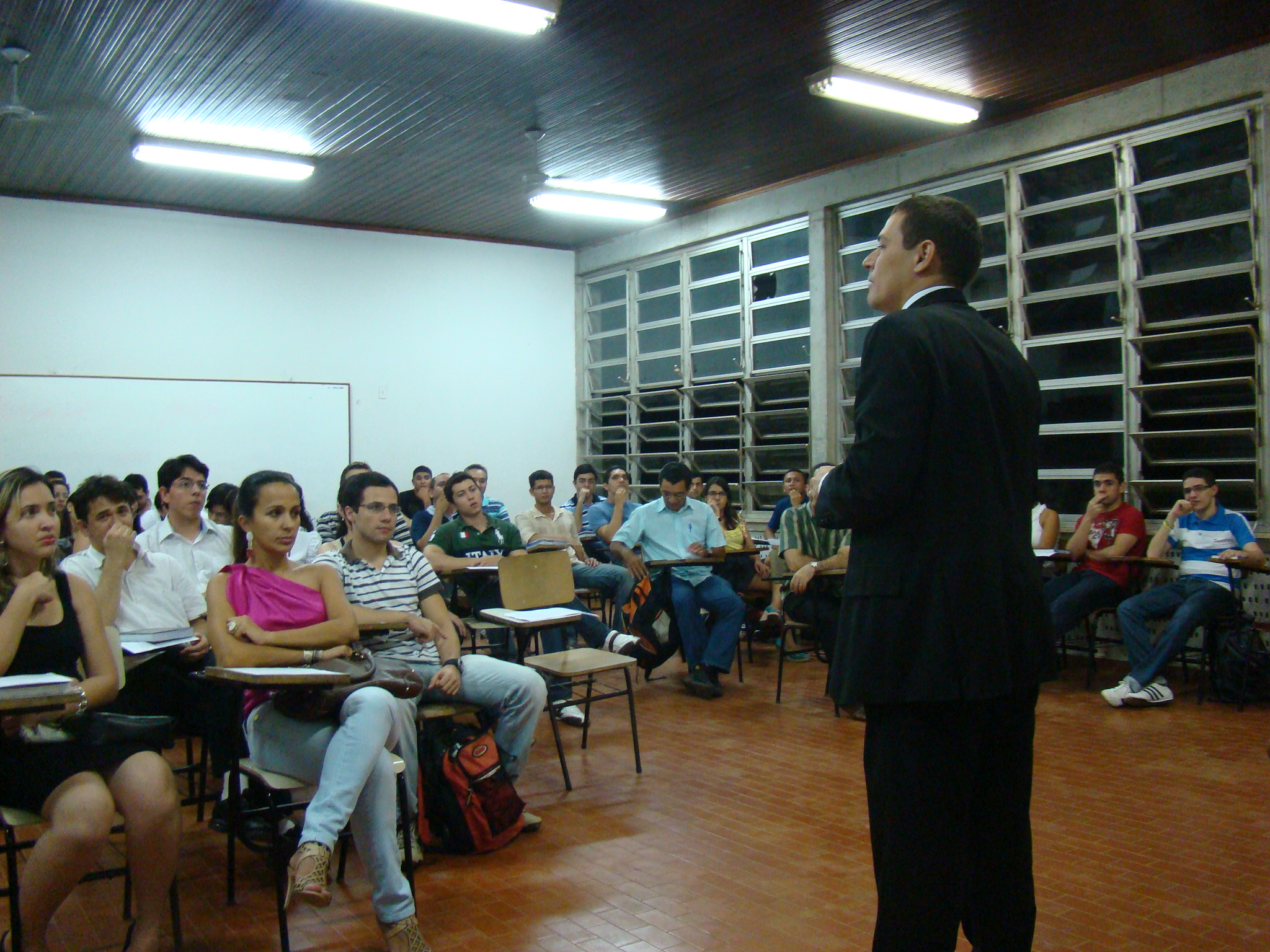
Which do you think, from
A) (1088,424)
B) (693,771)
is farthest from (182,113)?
(1088,424)

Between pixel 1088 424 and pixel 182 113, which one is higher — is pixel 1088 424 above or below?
below

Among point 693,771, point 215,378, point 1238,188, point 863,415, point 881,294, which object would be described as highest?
point 1238,188

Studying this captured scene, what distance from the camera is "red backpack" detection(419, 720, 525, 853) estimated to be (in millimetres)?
3541

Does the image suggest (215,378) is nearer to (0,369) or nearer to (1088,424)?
(0,369)

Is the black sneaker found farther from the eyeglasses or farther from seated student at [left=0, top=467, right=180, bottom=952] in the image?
seated student at [left=0, top=467, right=180, bottom=952]

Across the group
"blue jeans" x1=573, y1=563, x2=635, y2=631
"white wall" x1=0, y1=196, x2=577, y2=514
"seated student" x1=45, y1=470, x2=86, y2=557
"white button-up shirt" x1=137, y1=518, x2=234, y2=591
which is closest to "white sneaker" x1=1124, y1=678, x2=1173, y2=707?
"blue jeans" x1=573, y1=563, x2=635, y2=631

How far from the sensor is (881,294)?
75.6 inches

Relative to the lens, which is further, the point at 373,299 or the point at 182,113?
the point at 373,299

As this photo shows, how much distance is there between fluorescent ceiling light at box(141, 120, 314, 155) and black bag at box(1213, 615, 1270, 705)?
292 inches

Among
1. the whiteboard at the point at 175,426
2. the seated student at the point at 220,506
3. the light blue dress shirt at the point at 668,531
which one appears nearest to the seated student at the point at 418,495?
the whiteboard at the point at 175,426

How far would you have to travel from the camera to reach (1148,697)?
5.70 meters

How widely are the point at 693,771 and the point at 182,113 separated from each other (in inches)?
240

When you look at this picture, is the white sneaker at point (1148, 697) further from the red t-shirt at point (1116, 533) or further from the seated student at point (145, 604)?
the seated student at point (145, 604)

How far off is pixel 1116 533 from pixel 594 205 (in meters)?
5.73
